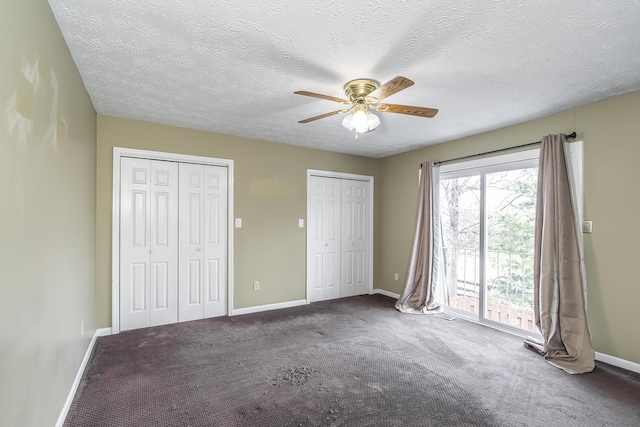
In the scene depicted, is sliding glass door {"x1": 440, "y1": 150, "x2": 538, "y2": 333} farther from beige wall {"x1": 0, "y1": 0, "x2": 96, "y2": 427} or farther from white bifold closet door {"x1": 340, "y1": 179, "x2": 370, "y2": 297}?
beige wall {"x1": 0, "y1": 0, "x2": 96, "y2": 427}

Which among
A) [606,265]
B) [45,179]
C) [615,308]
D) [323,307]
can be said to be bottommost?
[323,307]

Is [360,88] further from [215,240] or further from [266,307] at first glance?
[266,307]

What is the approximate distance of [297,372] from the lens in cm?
274

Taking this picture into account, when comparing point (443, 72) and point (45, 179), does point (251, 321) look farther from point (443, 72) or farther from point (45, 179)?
point (443, 72)

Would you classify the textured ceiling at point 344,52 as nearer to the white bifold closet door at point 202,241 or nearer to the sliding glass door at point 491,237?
the sliding glass door at point 491,237

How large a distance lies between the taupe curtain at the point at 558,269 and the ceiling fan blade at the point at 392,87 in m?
2.10

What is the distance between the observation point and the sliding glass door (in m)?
3.68

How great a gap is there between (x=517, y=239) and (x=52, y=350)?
438cm

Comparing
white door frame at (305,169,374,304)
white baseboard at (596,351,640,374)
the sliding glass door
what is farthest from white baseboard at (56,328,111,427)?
white baseboard at (596,351,640,374)

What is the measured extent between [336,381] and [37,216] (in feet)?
7.57

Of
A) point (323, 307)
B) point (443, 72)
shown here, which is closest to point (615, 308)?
point (443, 72)

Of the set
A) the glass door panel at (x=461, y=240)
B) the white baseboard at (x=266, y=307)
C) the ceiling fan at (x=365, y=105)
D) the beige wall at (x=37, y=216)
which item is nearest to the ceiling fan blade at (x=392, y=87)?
the ceiling fan at (x=365, y=105)

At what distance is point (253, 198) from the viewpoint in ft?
14.8

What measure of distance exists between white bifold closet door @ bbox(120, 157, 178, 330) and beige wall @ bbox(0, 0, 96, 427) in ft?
3.88
